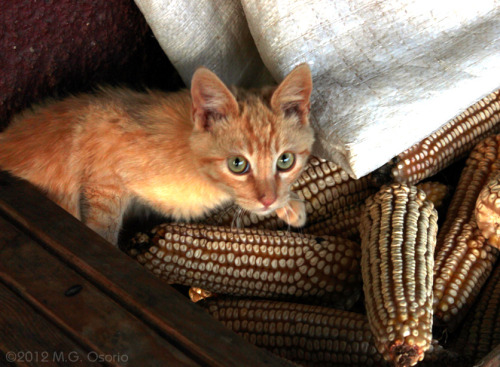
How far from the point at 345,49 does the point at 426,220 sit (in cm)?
60

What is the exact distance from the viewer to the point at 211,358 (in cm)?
107

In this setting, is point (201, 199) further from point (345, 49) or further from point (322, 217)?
point (345, 49)

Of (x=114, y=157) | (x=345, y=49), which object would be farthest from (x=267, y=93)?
(x=114, y=157)

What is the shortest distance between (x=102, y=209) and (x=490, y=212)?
1.18m

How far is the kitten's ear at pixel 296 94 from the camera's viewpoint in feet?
4.79

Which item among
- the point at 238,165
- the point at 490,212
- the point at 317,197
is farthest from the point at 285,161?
the point at 490,212

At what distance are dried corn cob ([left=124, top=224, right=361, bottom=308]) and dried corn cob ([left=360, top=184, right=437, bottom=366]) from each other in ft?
0.41

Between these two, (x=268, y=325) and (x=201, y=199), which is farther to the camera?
Result: (x=201, y=199)

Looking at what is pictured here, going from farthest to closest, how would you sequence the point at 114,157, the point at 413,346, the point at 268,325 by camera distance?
the point at 114,157 < the point at 268,325 < the point at 413,346

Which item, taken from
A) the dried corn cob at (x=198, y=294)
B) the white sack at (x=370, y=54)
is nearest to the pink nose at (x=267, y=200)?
the white sack at (x=370, y=54)

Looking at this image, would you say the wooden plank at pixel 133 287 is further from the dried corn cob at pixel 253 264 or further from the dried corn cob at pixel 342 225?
the dried corn cob at pixel 342 225

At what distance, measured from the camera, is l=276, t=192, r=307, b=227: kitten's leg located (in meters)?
1.75

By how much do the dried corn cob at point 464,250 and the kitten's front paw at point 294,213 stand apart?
0.43m

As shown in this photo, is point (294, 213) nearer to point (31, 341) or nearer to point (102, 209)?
point (102, 209)
